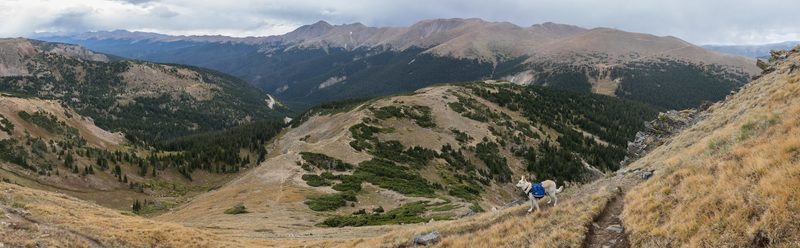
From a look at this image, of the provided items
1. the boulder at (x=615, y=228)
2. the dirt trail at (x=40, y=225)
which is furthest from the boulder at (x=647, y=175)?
the dirt trail at (x=40, y=225)

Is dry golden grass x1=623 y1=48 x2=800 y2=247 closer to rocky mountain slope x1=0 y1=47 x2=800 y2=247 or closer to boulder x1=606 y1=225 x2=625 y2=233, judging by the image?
rocky mountain slope x1=0 y1=47 x2=800 y2=247

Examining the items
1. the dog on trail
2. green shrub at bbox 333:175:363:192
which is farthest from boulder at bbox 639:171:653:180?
green shrub at bbox 333:175:363:192

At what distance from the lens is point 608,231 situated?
18.9 metres

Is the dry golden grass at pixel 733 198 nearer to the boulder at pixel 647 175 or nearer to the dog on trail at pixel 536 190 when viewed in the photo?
the boulder at pixel 647 175

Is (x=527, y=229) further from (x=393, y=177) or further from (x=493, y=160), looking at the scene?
(x=493, y=160)

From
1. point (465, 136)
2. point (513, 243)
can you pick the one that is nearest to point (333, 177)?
point (465, 136)

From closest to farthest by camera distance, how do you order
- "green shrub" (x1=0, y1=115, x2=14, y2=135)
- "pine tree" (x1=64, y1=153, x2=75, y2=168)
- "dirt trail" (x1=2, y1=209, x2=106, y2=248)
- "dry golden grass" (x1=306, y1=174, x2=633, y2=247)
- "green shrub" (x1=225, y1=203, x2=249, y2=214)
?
"dry golden grass" (x1=306, y1=174, x2=633, y2=247) < "dirt trail" (x1=2, y1=209, x2=106, y2=248) < "green shrub" (x1=225, y1=203, x2=249, y2=214) < "pine tree" (x1=64, y1=153, x2=75, y2=168) < "green shrub" (x1=0, y1=115, x2=14, y2=135)

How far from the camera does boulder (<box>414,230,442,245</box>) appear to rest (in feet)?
80.9

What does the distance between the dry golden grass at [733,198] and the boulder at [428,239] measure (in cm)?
946

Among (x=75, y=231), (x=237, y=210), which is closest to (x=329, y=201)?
(x=237, y=210)

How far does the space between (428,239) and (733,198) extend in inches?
566

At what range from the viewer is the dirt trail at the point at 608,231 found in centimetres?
1738

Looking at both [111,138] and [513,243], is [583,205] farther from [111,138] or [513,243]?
[111,138]

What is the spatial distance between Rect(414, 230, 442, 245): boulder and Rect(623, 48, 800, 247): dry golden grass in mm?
9456
